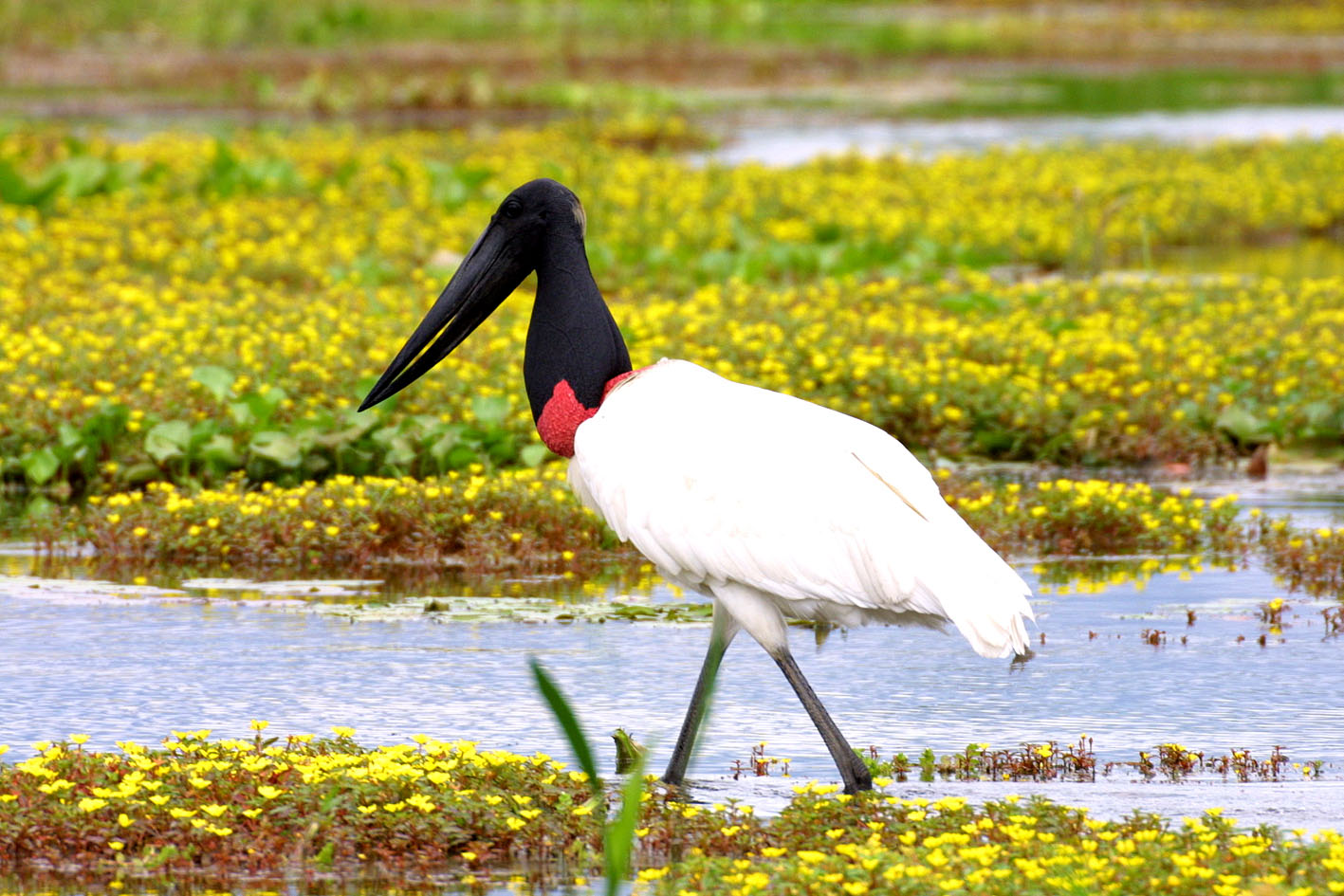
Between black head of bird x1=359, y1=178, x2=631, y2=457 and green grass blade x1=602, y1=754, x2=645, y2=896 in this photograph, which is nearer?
green grass blade x1=602, y1=754, x2=645, y2=896

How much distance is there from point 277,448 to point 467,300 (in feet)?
9.30

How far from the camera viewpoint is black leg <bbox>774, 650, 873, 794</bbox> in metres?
4.98

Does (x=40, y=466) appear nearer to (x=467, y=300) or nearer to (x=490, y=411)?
(x=490, y=411)

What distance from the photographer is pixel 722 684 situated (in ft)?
20.7

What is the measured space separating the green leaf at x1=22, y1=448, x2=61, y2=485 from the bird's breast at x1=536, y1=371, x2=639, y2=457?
3816 mm

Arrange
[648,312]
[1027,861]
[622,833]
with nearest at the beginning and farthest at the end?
[622,833] < [1027,861] < [648,312]

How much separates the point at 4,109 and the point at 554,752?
81.8ft

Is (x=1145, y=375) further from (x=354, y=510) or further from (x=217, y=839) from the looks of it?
(x=217, y=839)

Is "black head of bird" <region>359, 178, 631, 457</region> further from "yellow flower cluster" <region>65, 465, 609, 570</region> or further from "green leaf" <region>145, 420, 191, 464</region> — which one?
"green leaf" <region>145, 420, 191, 464</region>

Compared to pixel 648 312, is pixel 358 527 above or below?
below

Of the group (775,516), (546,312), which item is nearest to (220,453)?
(546,312)

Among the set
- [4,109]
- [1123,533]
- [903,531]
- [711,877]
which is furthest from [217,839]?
[4,109]

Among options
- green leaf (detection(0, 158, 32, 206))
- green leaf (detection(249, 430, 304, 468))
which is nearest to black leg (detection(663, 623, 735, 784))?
green leaf (detection(249, 430, 304, 468))

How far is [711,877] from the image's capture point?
4.30m
